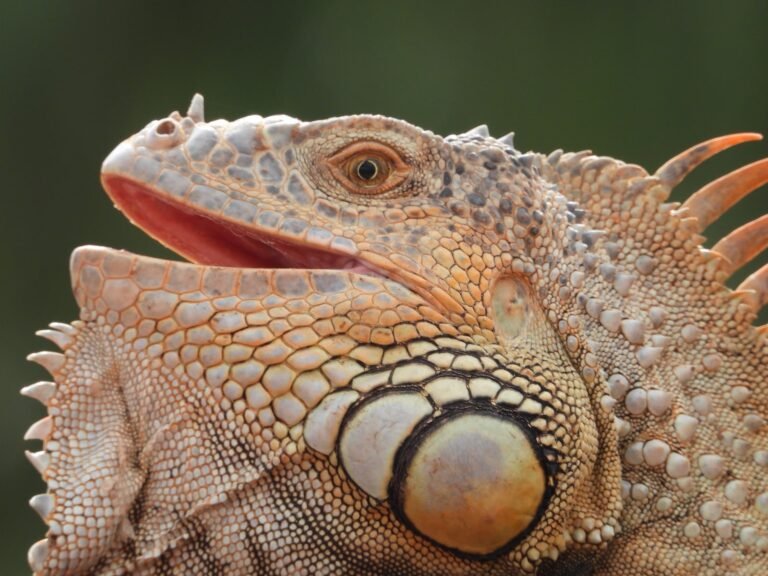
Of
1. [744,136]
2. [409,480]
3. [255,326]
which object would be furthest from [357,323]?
[744,136]

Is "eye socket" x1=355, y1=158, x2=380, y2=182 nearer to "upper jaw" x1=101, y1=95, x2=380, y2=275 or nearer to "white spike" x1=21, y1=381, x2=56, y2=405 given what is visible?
"upper jaw" x1=101, y1=95, x2=380, y2=275

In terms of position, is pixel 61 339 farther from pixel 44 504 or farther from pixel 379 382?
pixel 379 382

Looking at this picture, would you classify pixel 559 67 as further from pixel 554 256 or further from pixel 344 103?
pixel 554 256

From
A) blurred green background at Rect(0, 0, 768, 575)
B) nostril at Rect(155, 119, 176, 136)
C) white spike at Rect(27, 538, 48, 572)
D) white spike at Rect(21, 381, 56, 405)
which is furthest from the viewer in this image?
blurred green background at Rect(0, 0, 768, 575)

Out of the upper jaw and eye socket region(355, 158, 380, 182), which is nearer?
the upper jaw

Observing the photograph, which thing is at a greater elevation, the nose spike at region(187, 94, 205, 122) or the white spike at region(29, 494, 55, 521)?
the nose spike at region(187, 94, 205, 122)

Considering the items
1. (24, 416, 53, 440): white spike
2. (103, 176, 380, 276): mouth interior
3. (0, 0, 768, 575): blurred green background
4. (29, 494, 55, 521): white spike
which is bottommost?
(29, 494, 55, 521): white spike

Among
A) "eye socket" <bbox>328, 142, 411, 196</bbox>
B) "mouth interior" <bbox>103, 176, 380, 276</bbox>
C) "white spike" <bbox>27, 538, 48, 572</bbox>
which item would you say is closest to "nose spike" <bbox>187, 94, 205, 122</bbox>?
"mouth interior" <bbox>103, 176, 380, 276</bbox>
